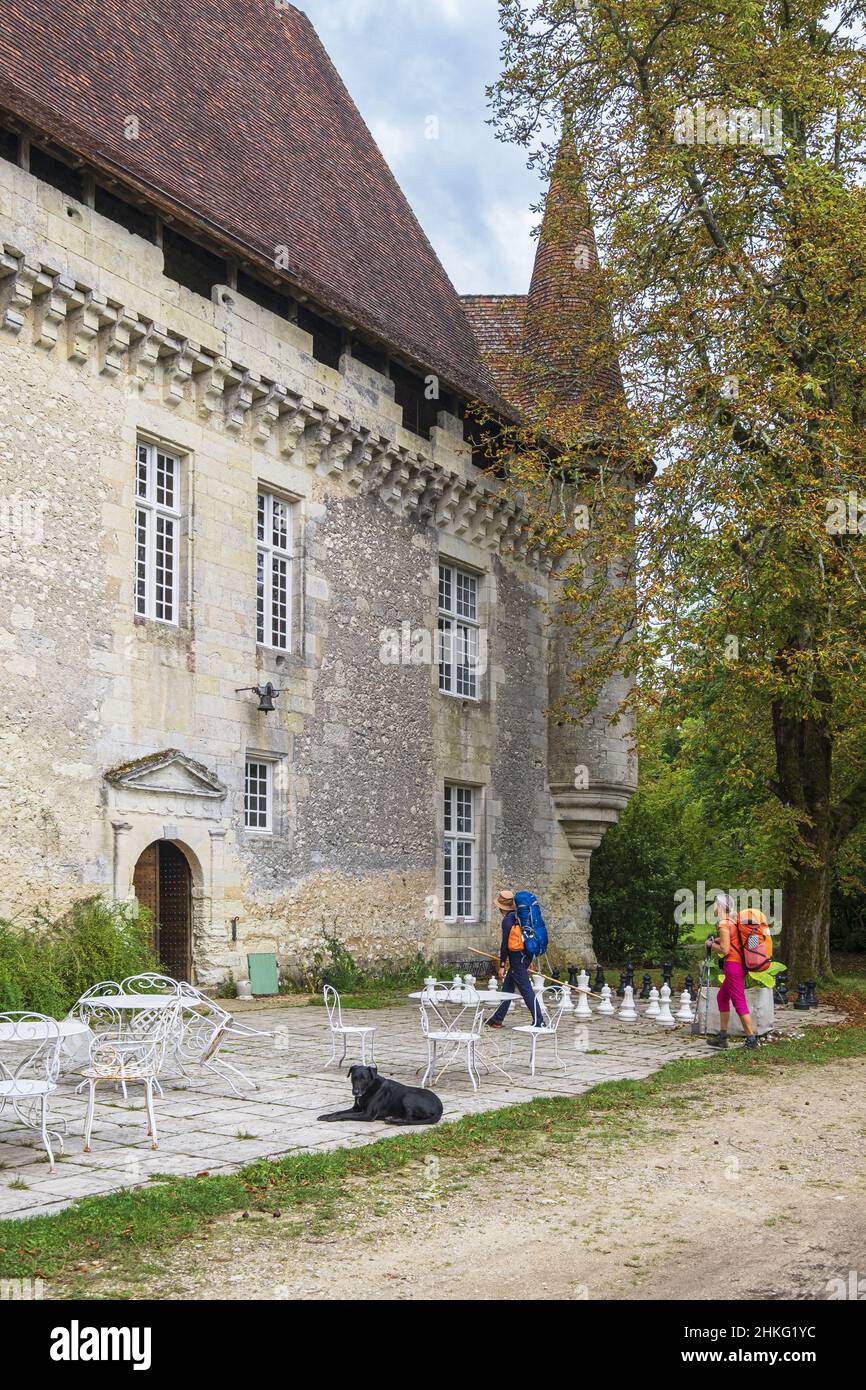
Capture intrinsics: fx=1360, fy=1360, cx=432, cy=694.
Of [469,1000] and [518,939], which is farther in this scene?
[518,939]

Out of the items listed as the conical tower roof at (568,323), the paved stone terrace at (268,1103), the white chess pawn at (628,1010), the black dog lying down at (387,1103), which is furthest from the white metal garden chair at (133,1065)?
the conical tower roof at (568,323)

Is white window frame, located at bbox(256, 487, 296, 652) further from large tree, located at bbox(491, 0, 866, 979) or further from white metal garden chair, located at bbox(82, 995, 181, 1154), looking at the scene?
white metal garden chair, located at bbox(82, 995, 181, 1154)

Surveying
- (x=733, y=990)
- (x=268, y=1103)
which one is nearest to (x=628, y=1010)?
(x=733, y=990)

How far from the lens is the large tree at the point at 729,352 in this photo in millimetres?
15477

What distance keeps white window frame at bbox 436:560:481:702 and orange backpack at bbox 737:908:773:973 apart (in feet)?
28.9

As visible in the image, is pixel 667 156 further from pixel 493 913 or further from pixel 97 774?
pixel 493 913

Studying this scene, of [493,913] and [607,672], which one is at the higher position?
[607,672]

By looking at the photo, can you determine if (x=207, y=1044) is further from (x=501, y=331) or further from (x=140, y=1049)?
(x=501, y=331)

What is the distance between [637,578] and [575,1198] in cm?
1085

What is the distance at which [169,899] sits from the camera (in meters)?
15.4

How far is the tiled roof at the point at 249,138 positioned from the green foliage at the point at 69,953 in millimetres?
7307

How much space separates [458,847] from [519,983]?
313 inches
